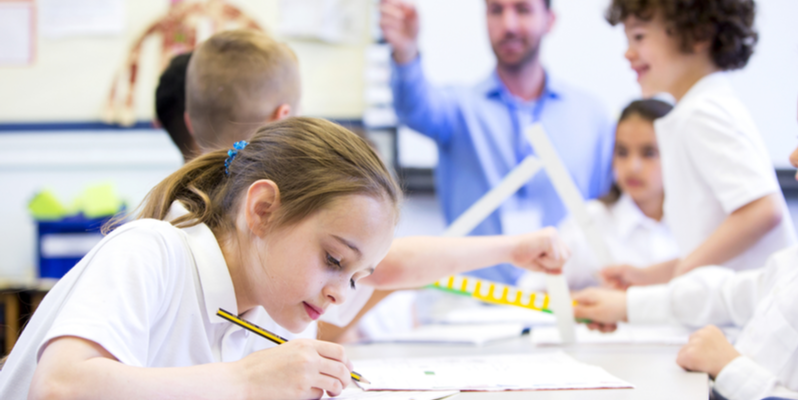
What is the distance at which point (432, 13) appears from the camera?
7.26 feet

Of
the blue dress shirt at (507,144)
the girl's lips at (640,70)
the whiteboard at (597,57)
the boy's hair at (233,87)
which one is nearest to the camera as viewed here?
the boy's hair at (233,87)

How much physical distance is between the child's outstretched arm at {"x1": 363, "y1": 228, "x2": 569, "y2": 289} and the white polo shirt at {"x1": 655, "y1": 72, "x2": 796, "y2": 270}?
413 mm

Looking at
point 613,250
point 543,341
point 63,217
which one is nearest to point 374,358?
point 543,341

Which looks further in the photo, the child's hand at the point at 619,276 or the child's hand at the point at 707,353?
the child's hand at the point at 619,276

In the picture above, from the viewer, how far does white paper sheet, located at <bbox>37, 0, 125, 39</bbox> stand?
92.9 inches

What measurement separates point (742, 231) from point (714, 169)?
116mm

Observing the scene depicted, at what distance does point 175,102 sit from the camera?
3.46 ft

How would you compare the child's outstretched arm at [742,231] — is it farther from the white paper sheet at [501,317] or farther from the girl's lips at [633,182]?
the girl's lips at [633,182]

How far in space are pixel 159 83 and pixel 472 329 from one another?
2.28 ft

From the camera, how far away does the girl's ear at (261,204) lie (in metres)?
0.56

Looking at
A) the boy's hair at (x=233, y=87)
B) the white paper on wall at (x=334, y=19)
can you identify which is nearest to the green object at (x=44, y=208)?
the white paper on wall at (x=334, y=19)

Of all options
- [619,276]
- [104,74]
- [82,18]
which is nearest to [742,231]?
[619,276]

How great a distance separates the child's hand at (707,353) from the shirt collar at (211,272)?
1.64 feet

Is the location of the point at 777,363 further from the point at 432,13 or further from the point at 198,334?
the point at 432,13
